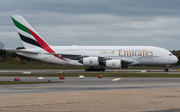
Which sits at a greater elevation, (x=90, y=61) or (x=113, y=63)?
(x=90, y=61)

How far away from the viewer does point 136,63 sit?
174 feet

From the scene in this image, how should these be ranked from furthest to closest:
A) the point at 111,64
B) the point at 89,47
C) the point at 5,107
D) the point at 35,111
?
the point at 89,47 < the point at 111,64 < the point at 5,107 < the point at 35,111

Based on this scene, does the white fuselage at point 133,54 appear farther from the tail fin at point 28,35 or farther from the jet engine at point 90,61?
the jet engine at point 90,61

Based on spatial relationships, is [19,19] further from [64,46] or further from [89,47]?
[89,47]

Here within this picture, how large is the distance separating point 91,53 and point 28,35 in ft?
41.4

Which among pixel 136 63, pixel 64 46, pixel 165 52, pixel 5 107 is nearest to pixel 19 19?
pixel 64 46

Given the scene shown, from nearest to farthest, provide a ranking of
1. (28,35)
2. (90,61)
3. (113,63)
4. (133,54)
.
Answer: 1. (113,63)
2. (90,61)
3. (133,54)
4. (28,35)

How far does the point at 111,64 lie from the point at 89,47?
673 cm

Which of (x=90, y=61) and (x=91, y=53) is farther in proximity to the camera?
(x=91, y=53)

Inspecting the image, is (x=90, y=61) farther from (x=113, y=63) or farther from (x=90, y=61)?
(x=113, y=63)

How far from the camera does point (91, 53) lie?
55.2 m

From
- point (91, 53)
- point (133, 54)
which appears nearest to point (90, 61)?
point (91, 53)

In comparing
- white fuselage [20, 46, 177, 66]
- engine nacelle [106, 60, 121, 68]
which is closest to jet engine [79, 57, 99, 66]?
engine nacelle [106, 60, 121, 68]

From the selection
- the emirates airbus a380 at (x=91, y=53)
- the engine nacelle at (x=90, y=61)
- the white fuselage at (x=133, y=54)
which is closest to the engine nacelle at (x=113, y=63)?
the emirates airbus a380 at (x=91, y=53)
